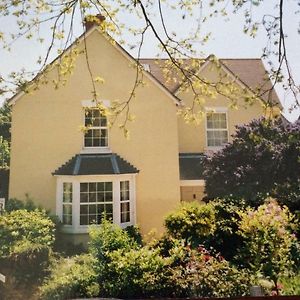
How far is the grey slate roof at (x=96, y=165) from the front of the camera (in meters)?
3.01

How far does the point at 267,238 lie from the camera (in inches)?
105

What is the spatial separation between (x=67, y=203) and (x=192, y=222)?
1166 millimetres

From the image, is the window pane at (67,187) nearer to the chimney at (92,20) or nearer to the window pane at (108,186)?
the window pane at (108,186)

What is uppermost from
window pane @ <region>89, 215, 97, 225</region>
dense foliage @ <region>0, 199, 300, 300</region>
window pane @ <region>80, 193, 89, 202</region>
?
window pane @ <region>80, 193, 89, 202</region>

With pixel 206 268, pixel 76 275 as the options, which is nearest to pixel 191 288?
pixel 206 268

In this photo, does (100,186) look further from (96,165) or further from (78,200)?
(78,200)

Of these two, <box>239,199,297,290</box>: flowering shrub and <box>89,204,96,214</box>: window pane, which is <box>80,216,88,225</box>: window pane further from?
<box>239,199,297,290</box>: flowering shrub

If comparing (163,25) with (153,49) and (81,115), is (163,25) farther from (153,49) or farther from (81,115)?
(81,115)

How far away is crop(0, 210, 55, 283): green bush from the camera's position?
2.40 meters

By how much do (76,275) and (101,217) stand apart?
0.77 metres

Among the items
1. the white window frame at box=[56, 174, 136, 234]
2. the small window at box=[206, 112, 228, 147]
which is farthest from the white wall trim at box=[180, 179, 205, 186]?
the white window frame at box=[56, 174, 136, 234]

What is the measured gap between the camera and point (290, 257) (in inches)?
109

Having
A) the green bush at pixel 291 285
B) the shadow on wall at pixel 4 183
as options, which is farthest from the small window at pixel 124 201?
the green bush at pixel 291 285

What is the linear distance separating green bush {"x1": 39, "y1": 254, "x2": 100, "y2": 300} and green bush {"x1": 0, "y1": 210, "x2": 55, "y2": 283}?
0.11m
